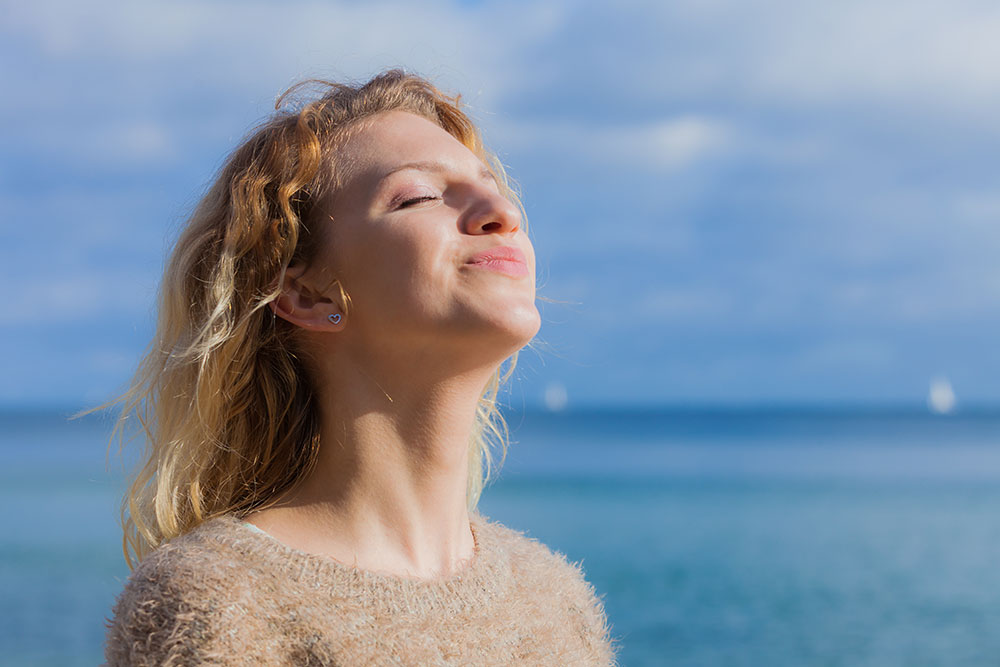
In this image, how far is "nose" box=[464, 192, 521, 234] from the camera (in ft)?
6.00

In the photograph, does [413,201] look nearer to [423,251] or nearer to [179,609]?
[423,251]

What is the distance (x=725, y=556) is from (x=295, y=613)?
1340 cm

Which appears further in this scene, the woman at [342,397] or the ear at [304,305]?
the ear at [304,305]

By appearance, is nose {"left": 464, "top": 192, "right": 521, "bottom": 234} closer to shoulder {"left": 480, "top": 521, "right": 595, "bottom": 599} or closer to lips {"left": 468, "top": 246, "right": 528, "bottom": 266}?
lips {"left": 468, "top": 246, "right": 528, "bottom": 266}

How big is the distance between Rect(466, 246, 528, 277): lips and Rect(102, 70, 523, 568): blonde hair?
382 mm

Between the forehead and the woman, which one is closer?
the woman

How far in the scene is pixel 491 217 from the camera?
183 cm

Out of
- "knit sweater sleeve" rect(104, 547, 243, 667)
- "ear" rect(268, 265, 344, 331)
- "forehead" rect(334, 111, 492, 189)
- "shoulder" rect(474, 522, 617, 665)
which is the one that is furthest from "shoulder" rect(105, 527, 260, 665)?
"forehead" rect(334, 111, 492, 189)

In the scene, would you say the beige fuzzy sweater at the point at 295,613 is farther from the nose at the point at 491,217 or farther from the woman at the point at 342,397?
the nose at the point at 491,217

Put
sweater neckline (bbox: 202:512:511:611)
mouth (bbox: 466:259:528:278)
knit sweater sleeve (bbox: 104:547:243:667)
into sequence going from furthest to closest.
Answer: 1. mouth (bbox: 466:259:528:278)
2. sweater neckline (bbox: 202:512:511:611)
3. knit sweater sleeve (bbox: 104:547:243:667)

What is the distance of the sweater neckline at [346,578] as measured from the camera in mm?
1681

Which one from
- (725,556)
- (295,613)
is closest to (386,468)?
(295,613)

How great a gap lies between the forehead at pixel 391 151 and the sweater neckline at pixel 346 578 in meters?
0.72

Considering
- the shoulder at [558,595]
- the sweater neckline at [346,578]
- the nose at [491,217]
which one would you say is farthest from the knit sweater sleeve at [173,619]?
the nose at [491,217]
